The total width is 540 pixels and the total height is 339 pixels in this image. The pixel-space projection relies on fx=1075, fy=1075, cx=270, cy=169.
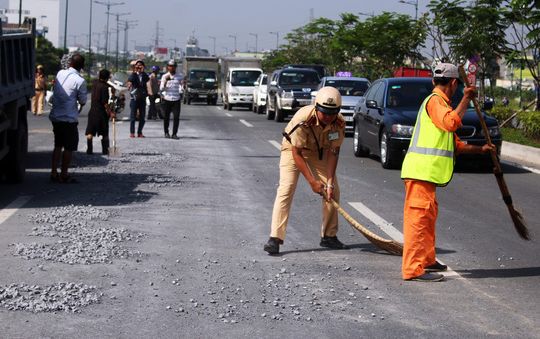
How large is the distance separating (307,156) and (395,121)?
30.5ft

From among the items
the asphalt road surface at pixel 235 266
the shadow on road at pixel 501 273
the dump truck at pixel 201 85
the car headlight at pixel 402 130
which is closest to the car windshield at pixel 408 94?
the car headlight at pixel 402 130

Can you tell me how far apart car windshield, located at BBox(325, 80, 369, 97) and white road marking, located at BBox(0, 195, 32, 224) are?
19014 mm

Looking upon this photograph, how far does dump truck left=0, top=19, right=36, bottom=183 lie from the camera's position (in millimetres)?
13867

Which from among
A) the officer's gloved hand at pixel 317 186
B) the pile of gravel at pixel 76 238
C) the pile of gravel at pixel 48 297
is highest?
the officer's gloved hand at pixel 317 186

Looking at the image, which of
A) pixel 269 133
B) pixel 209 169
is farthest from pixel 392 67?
pixel 209 169

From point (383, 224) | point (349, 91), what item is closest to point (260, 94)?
point (349, 91)

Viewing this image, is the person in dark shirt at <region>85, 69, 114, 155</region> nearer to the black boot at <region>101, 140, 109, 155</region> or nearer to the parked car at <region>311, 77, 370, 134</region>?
the black boot at <region>101, 140, 109, 155</region>

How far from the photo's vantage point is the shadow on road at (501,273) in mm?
8586

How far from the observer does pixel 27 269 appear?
330 inches

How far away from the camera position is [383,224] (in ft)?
37.5

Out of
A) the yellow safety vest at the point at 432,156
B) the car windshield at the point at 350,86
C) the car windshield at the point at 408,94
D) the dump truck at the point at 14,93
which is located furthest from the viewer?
the car windshield at the point at 350,86

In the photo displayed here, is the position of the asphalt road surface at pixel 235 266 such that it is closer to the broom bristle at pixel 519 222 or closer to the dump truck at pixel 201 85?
the broom bristle at pixel 519 222

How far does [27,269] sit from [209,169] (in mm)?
9642

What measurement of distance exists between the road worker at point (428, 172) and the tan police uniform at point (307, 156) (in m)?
1.10
